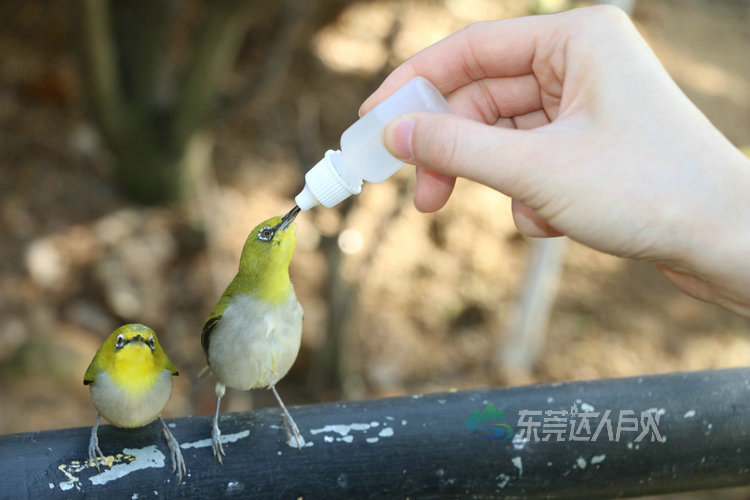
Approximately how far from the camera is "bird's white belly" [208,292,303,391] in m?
2.32

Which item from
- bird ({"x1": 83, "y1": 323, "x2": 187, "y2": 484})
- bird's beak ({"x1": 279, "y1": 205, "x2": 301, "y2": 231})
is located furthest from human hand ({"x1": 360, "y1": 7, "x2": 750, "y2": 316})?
bird ({"x1": 83, "y1": 323, "x2": 187, "y2": 484})

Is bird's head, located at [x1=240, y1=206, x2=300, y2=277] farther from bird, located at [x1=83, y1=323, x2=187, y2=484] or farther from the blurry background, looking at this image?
the blurry background

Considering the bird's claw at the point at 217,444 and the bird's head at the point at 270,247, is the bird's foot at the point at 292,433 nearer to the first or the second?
the bird's claw at the point at 217,444

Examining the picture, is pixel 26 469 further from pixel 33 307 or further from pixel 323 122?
pixel 323 122

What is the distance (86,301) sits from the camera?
6.11 m

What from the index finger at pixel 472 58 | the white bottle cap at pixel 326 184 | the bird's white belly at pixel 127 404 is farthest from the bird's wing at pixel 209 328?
the index finger at pixel 472 58

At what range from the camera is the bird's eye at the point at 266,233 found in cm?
230

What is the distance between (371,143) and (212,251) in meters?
4.77

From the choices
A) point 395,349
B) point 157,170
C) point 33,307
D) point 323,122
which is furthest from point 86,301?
point 323,122

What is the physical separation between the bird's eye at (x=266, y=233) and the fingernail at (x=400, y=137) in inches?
21.0

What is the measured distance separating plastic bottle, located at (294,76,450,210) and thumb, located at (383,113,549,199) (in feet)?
0.94

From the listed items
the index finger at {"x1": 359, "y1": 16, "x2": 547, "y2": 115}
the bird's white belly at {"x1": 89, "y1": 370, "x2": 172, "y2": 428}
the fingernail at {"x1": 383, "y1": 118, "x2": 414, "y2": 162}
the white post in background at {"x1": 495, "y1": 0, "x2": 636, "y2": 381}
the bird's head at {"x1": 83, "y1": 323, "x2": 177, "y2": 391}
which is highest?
the index finger at {"x1": 359, "y1": 16, "x2": 547, "y2": 115}

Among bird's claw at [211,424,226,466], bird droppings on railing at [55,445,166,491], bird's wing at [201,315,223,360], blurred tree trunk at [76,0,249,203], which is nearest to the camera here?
bird droppings on railing at [55,445,166,491]

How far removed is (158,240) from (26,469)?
5.15 meters
